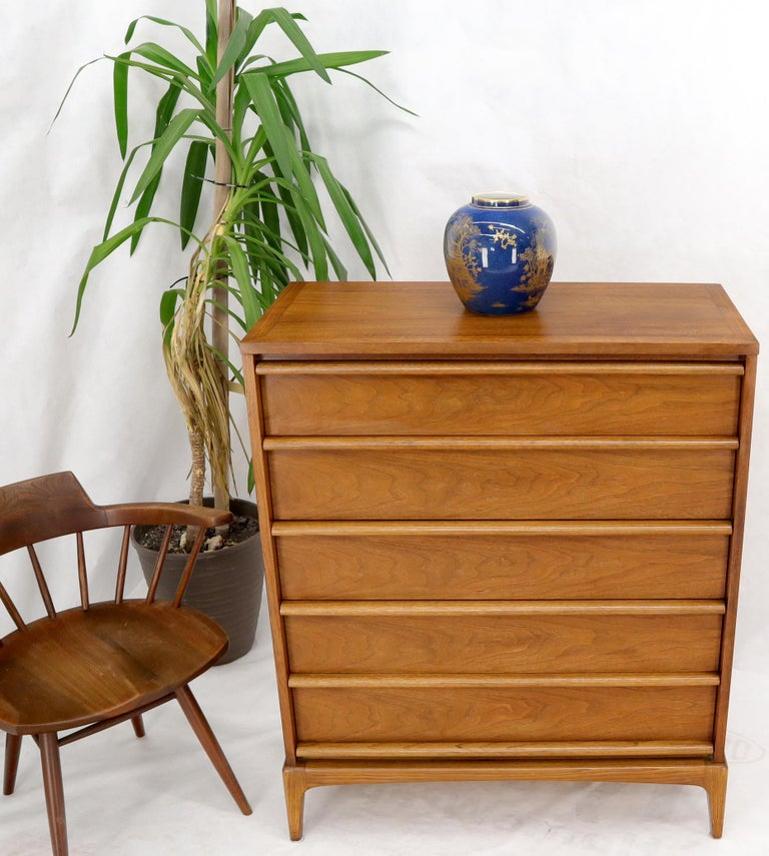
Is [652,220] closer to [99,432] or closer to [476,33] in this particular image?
[476,33]

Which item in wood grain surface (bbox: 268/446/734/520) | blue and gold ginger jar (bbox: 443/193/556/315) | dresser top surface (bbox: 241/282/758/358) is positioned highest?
blue and gold ginger jar (bbox: 443/193/556/315)

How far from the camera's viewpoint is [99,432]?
298 cm

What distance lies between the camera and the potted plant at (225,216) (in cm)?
231

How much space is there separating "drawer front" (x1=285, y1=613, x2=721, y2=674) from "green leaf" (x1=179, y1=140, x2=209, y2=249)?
3.66ft

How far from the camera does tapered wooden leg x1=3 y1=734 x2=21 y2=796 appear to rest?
231cm

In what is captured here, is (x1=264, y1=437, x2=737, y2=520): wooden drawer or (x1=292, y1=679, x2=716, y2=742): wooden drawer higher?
(x1=264, y1=437, x2=737, y2=520): wooden drawer

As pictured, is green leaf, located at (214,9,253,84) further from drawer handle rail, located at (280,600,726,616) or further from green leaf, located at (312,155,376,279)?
drawer handle rail, located at (280,600,726,616)

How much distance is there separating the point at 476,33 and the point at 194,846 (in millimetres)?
1990

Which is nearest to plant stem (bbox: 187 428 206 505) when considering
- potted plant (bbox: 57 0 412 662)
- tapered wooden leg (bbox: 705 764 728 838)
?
potted plant (bbox: 57 0 412 662)

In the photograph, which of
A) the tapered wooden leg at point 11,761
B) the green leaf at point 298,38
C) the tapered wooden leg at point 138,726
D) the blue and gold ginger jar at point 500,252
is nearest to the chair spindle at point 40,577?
the tapered wooden leg at point 11,761

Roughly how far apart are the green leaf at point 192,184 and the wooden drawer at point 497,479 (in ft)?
3.06

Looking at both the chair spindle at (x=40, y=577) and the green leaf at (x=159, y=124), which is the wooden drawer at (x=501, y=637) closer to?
the chair spindle at (x=40, y=577)

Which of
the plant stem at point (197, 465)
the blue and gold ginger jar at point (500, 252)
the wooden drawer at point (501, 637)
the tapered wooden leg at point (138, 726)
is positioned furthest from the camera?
the plant stem at point (197, 465)

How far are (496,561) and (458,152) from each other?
114cm
